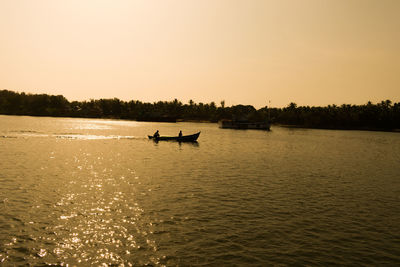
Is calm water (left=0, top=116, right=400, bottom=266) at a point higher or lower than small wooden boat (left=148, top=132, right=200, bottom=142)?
lower

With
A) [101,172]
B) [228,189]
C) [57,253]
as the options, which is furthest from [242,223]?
[101,172]

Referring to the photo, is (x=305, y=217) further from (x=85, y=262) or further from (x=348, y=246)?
(x=85, y=262)

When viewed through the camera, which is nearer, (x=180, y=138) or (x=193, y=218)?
(x=193, y=218)

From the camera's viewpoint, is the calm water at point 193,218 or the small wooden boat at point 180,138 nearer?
the calm water at point 193,218

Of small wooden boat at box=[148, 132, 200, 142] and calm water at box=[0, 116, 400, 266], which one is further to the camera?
small wooden boat at box=[148, 132, 200, 142]

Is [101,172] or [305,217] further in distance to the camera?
[101,172]

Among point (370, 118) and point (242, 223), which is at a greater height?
point (370, 118)

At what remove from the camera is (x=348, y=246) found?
14500 millimetres

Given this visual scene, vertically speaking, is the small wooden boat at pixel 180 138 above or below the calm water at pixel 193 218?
above

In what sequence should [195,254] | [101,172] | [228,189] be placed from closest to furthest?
[195,254]
[228,189]
[101,172]

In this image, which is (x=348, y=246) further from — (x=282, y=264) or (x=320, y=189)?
(x=320, y=189)

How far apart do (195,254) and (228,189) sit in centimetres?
1282

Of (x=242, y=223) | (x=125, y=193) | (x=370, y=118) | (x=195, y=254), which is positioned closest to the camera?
(x=195, y=254)

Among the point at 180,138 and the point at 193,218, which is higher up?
the point at 180,138
